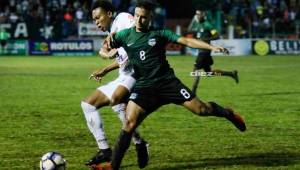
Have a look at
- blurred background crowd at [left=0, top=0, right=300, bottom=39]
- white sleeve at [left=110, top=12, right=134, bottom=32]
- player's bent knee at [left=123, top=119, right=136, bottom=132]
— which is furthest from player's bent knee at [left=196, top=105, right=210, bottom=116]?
blurred background crowd at [left=0, top=0, right=300, bottom=39]

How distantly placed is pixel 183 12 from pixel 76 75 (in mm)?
24089

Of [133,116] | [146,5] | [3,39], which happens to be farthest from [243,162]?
[3,39]

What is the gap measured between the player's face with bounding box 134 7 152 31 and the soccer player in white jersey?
0.60 meters

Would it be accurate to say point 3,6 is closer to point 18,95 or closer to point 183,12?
point 183,12

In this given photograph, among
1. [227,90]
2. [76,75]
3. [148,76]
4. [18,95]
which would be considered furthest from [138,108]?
[76,75]

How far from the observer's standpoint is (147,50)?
28.7 ft

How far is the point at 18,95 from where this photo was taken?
64.5 ft

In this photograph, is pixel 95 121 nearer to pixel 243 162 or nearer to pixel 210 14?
pixel 243 162

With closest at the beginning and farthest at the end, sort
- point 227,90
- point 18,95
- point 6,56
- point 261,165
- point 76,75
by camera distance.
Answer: point 261,165
point 18,95
point 227,90
point 76,75
point 6,56

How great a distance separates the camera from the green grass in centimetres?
988

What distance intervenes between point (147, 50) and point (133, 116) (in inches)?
32.9

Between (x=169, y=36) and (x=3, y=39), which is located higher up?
(x=169, y=36)

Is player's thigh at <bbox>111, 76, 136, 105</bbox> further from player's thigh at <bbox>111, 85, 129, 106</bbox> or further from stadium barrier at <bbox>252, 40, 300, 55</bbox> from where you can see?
stadium barrier at <bbox>252, 40, 300, 55</bbox>

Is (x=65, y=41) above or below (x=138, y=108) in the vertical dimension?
below
